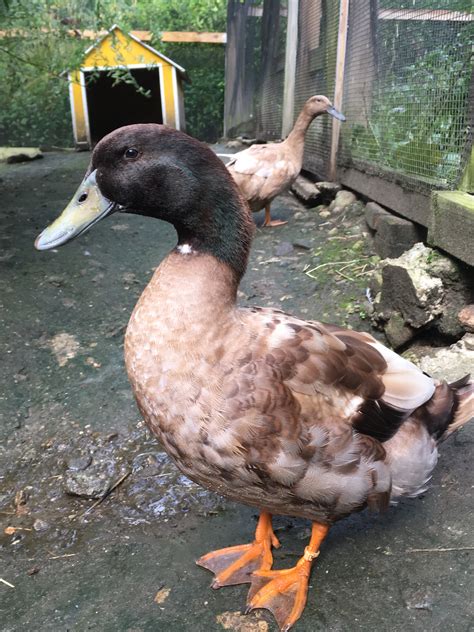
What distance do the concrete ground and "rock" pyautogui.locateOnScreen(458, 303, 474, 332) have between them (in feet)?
2.46

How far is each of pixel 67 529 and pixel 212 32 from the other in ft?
42.5

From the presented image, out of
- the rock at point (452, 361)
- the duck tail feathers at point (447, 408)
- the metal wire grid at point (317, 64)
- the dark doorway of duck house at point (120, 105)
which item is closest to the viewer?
the duck tail feathers at point (447, 408)

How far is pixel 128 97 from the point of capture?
48.9ft

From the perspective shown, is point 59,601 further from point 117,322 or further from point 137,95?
point 137,95

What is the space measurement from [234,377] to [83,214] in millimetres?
694

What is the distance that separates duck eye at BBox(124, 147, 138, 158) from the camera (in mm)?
1738

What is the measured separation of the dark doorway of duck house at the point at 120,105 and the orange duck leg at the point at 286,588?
13547 millimetres

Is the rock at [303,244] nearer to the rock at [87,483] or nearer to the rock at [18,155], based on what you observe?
the rock at [87,483]

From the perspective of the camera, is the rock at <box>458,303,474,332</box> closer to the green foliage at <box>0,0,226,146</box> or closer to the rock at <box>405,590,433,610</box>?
the rock at <box>405,590,433,610</box>

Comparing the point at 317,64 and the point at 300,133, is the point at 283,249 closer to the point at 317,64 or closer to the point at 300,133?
the point at 300,133

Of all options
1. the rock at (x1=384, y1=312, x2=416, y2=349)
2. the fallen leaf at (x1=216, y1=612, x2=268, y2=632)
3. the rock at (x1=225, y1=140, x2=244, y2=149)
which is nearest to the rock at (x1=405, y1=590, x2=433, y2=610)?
the fallen leaf at (x1=216, y1=612, x2=268, y2=632)

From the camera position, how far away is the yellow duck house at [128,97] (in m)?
12.0

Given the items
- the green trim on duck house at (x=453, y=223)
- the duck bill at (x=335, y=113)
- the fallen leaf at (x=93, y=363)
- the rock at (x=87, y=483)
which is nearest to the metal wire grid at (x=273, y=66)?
the duck bill at (x=335, y=113)

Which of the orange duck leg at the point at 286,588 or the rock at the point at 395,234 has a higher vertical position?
the rock at the point at 395,234
